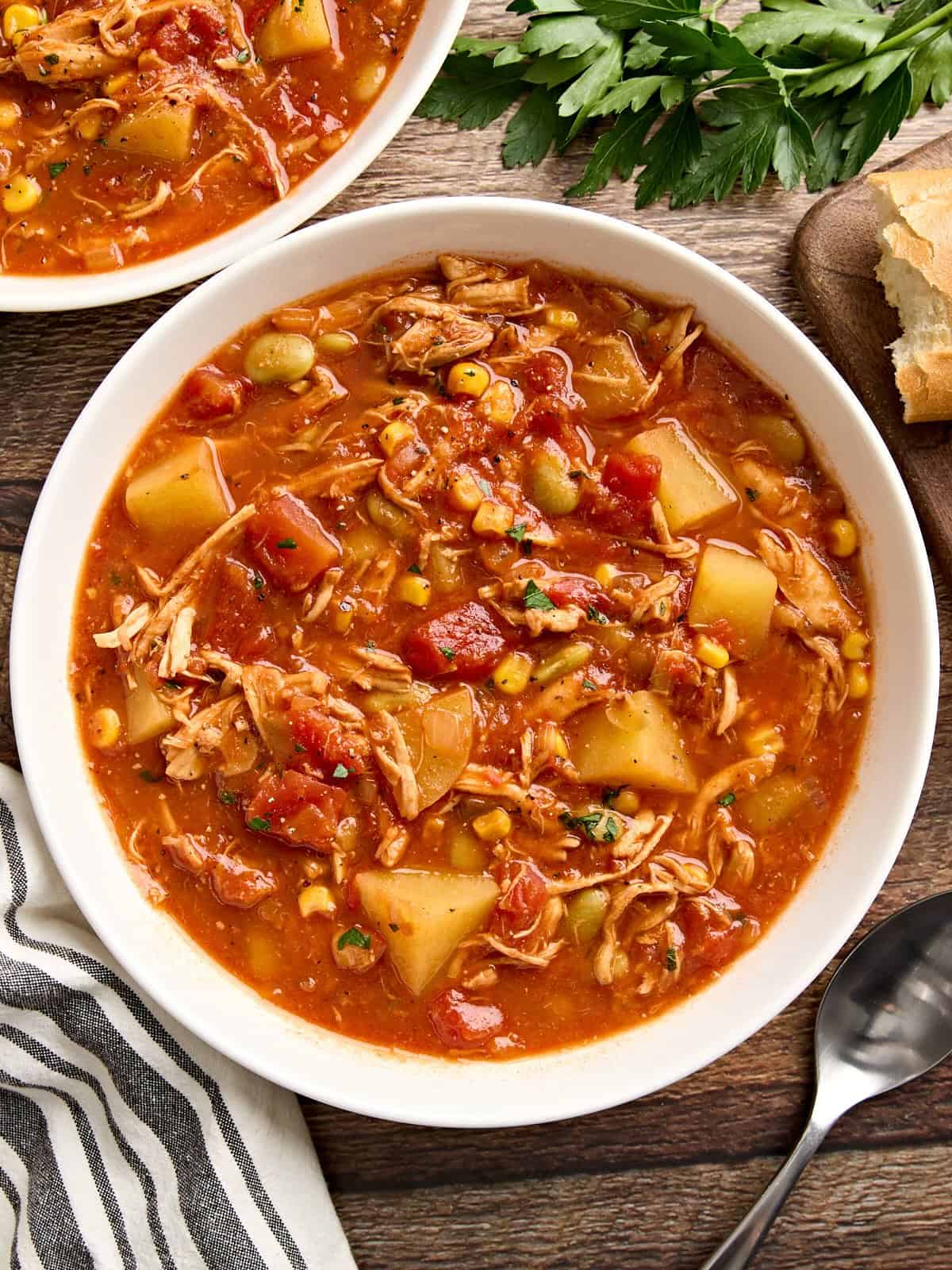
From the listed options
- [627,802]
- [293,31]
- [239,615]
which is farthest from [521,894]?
[293,31]

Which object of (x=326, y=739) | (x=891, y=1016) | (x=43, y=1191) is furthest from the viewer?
(x=891, y=1016)

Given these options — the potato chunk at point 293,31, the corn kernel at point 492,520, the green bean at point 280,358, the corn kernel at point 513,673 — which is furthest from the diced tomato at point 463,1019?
the potato chunk at point 293,31

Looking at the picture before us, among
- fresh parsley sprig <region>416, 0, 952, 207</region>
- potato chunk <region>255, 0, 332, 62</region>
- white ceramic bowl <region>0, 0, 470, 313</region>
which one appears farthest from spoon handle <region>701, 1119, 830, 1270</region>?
potato chunk <region>255, 0, 332, 62</region>

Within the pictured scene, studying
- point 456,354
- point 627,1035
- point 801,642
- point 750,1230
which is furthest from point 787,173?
point 750,1230

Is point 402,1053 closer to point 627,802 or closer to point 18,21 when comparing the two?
point 627,802

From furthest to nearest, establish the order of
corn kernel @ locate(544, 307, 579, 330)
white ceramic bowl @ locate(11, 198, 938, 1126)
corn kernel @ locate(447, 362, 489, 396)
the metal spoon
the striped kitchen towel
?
the metal spoon < the striped kitchen towel < corn kernel @ locate(544, 307, 579, 330) < corn kernel @ locate(447, 362, 489, 396) < white ceramic bowl @ locate(11, 198, 938, 1126)

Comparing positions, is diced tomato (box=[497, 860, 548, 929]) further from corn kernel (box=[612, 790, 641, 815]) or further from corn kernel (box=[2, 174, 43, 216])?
corn kernel (box=[2, 174, 43, 216])
